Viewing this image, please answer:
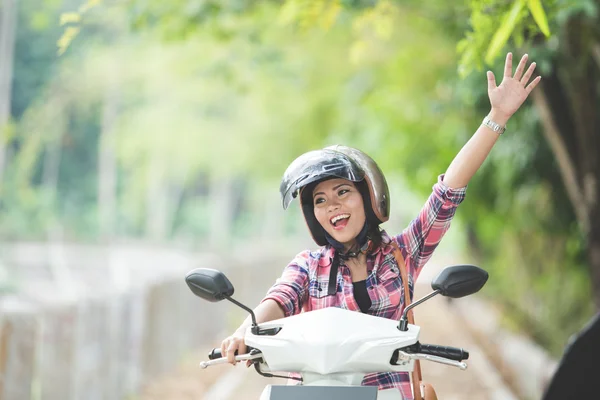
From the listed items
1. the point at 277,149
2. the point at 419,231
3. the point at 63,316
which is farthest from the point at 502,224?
the point at 419,231

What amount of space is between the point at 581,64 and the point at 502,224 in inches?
350

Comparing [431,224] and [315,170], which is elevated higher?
[315,170]

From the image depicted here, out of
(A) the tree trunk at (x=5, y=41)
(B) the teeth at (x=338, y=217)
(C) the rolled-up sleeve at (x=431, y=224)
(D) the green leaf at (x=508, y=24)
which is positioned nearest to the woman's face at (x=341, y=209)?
(B) the teeth at (x=338, y=217)

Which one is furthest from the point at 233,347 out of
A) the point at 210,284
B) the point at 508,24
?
the point at 508,24

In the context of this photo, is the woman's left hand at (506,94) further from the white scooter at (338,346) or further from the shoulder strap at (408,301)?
the white scooter at (338,346)

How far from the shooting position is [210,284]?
10.5ft

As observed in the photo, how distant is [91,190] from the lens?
118 feet

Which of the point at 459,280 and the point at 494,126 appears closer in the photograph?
the point at 459,280

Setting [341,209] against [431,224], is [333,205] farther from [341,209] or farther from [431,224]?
[431,224]

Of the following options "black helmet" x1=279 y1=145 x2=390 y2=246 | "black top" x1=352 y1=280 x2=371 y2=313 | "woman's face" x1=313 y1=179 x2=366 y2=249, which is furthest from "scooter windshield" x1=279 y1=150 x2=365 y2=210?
"black top" x1=352 y1=280 x2=371 y2=313

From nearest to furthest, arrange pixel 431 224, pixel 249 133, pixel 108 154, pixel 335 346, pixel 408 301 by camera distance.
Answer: pixel 335 346, pixel 408 301, pixel 431 224, pixel 249 133, pixel 108 154

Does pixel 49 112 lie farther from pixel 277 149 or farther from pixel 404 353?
pixel 404 353

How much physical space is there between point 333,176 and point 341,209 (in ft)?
0.51

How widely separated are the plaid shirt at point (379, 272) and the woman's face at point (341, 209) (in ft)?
0.45
